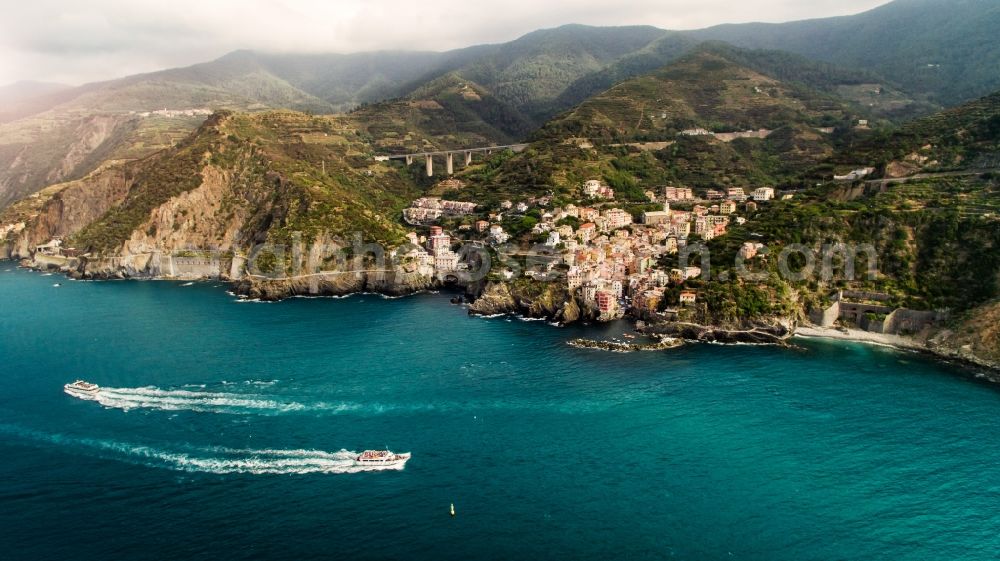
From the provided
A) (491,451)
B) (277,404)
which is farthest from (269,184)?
(491,451)

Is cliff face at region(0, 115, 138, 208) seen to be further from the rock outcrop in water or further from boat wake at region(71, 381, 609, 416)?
the rock outcrop in water

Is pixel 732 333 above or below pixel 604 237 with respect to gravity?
below

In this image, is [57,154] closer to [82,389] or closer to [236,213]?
[236,213]

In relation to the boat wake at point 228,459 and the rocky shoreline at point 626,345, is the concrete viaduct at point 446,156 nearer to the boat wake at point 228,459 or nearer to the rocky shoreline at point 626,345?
the rocky shoreline at point 626,345

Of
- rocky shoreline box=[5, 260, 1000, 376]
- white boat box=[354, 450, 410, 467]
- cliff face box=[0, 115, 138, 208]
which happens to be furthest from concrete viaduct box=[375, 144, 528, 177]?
white boat box=[354, 450, 410, 467]

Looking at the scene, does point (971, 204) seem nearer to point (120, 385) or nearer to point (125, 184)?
point (120, 385)

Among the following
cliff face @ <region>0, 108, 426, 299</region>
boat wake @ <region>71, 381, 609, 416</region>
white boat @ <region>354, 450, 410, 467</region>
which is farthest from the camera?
cliff face @ <region>0, 108, 426, 299</region>
